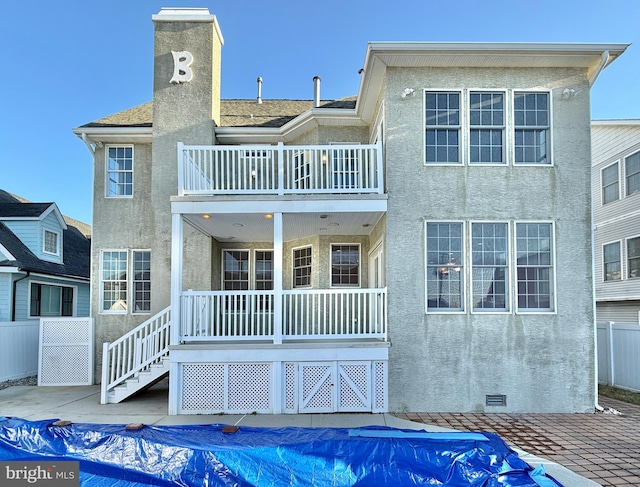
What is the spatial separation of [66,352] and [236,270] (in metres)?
5.02

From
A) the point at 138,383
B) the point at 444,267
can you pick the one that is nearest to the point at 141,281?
the point at 138,383

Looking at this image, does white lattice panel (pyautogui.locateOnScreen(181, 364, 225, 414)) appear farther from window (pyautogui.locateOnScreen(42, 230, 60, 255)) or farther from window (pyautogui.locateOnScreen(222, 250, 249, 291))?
window (pyautogui.locateOnScreen(42, 230, 60, 255))

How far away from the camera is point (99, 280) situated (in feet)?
39.1

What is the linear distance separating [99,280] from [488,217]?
10.4m

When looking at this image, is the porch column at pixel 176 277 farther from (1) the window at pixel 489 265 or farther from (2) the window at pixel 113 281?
(1) the window at pixel 489 265

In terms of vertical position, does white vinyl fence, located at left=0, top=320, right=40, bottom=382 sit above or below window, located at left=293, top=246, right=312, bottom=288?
below

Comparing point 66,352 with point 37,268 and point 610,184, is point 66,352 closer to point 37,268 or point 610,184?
point 37,268

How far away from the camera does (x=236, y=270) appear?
40.5ft

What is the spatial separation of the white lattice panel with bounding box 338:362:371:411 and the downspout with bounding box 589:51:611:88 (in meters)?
7.51

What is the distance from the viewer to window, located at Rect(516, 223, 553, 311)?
28.7 feet

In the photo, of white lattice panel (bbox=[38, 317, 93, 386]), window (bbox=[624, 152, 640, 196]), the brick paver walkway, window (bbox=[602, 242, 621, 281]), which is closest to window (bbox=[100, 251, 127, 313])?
white lattice panel (bbox=[38, 317, 93, 386])

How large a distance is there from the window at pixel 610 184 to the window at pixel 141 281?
16849 millimetres

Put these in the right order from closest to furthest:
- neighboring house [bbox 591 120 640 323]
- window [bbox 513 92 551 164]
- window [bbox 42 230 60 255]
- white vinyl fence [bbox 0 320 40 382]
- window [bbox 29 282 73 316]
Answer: window [bbox 513 92 551 164]
white vinyl fence [bbox 0 320 40 382]
window [bbox 29 282 73 316]
neighboring house [bbox 591 120 640 323]
window [bbox 42 230 60 255]

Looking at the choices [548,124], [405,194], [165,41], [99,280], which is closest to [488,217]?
[405,194]
